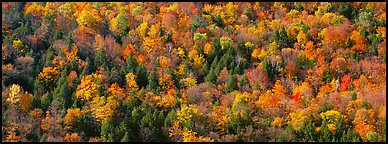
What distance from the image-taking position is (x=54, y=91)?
9662 centimetres

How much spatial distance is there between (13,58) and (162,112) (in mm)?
34795

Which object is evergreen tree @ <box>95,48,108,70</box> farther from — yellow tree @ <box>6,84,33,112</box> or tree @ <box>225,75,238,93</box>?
tree @ <box>225,75,238,93</box>

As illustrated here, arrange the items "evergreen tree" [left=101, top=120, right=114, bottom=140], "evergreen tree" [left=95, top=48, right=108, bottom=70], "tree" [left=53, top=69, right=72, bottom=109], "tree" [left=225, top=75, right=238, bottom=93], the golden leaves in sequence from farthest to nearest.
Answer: "evergreen tree" [left=95, top=48, right=108, bottom=70]
the golden leaves
"tree" [left=225, top=75, right=238, bottom=93]
"tree" [left=53, top=69, right=72, bottom=109]
"evergreen tree" [left=101, top=120, right=114, bottom=140]

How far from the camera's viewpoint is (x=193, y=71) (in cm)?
11238

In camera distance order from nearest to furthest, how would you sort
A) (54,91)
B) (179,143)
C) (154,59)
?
1. (179,143)
2. (54,91)
3. (154,59)

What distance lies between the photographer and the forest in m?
86.9

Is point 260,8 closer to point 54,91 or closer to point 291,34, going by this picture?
point 291,34

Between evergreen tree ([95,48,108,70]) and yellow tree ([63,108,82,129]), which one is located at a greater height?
evergreen tree ([95,48,108,70])

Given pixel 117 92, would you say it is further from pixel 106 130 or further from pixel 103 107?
pixel 106 130

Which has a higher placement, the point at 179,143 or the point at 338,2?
the point at 338,2

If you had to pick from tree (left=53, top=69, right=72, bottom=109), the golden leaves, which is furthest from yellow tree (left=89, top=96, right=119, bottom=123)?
the golden leaves

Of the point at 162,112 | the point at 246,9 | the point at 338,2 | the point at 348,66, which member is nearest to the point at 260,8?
the point at 246,9

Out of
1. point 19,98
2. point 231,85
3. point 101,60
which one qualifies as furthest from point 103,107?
point 231,85

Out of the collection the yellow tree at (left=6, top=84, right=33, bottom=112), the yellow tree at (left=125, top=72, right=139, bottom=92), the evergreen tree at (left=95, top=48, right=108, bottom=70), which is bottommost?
the yellow tree at (left=6, top=84, right=33, bottom=112)
